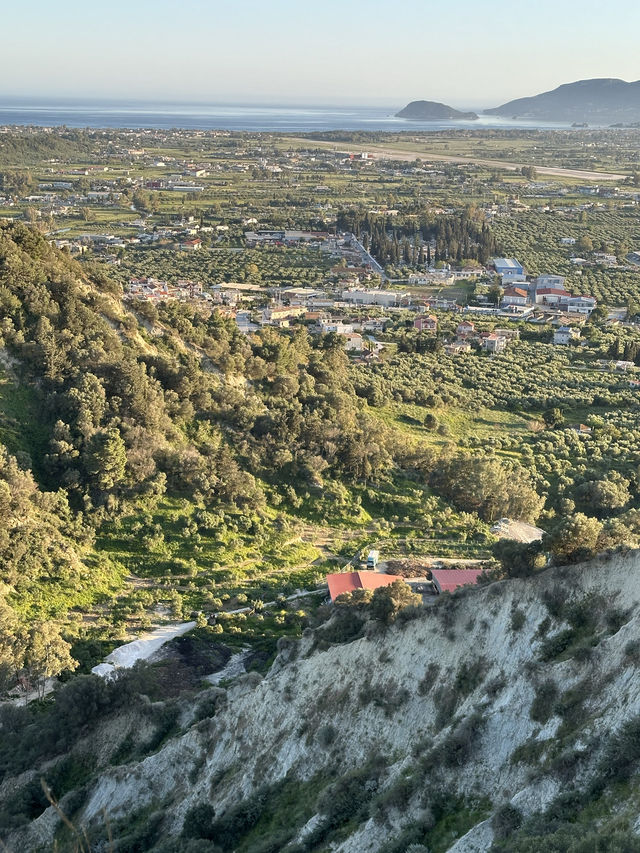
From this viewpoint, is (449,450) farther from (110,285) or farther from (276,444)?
(110,285)

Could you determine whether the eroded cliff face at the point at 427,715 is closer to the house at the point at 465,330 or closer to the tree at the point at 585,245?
the house at the point at 465,330

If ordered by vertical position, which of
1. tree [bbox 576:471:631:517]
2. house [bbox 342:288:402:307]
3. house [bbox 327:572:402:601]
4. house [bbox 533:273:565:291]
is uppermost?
house [bbox 533:273:565:291]

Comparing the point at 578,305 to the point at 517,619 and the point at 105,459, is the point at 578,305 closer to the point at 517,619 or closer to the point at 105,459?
the point at 105,459

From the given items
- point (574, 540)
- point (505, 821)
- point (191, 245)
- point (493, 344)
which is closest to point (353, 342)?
point (493, 344)

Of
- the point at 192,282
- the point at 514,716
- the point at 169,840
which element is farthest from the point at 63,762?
the point at 192,282

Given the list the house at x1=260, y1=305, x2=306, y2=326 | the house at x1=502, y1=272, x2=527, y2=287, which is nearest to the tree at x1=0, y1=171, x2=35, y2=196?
the house at x1=260, y1=305, x2=306, y2=326

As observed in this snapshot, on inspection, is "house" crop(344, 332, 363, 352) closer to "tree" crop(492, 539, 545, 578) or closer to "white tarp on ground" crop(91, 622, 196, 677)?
"white tarp on ground" crop(91, 622, 196, 677)

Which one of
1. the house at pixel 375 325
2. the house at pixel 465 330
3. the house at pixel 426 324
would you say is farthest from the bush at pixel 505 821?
the house at pixel 375 325

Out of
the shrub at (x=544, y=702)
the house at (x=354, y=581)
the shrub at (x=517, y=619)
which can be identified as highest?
the shrub at (x=517, y=619)
